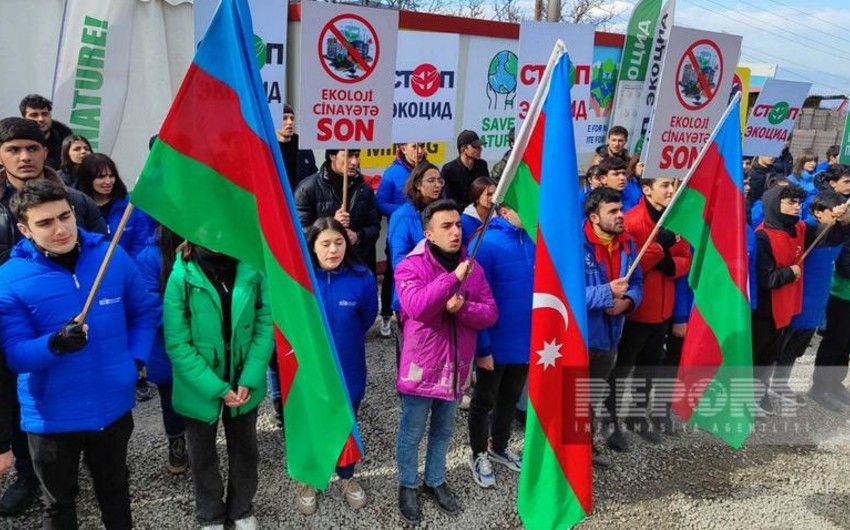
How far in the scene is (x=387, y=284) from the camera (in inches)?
235

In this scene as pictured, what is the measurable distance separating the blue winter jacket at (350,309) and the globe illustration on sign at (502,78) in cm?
591

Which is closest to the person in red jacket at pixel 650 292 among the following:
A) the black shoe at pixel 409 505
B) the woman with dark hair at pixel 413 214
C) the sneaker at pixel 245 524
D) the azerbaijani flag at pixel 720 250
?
the azerbaijani flag at pixel 720 250

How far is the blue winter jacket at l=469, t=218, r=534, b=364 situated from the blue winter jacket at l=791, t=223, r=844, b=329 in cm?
275

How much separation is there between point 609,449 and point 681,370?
1007mm

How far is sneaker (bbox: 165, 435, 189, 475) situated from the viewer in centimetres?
367

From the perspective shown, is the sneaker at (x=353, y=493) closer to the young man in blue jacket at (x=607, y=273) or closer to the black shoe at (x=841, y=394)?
the young man in blue jacket at (x=607, y=273)

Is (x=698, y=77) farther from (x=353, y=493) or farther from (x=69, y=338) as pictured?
(x=69, y=338)

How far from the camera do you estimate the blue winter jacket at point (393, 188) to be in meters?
5.83

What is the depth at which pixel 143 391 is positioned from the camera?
15.1 feet

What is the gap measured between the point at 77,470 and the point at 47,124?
3266 millimetres

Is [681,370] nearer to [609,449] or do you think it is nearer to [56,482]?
[609,449]

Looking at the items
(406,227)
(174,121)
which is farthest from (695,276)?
(174,121)

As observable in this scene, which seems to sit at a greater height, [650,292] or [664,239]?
[664,239]

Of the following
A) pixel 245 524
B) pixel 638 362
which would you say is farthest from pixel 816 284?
pixel 245 524
